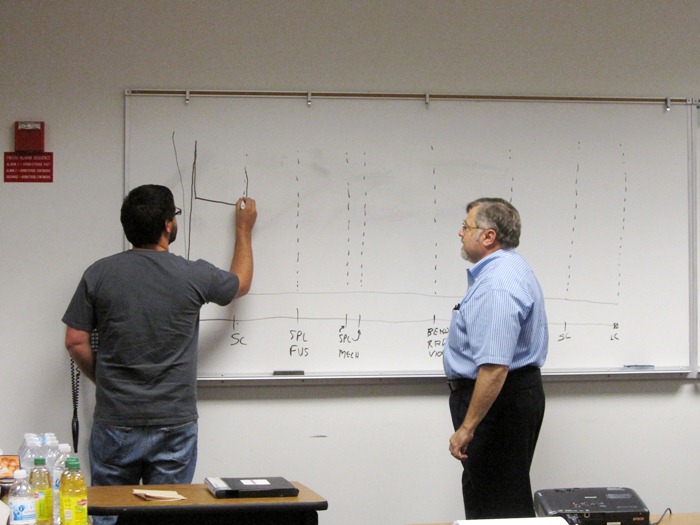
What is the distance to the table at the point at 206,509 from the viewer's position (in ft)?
7.23

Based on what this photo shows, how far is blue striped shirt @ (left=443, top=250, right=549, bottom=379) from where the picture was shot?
2721mm

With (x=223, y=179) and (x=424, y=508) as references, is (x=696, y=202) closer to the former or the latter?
(x=424, y=508)

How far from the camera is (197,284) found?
9.28 feet

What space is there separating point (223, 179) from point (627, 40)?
1747mm

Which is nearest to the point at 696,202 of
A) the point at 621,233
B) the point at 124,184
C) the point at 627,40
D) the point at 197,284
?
the point at 621,233

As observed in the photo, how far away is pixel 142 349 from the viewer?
2.74 metres

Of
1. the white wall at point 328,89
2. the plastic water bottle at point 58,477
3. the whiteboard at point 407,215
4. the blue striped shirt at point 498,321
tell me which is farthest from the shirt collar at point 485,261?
the plastic water bottle at point 58,477

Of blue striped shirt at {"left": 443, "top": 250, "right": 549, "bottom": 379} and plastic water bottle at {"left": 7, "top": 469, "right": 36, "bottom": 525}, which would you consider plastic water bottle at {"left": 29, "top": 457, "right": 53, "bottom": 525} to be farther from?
blue striped shirt at {"left": 443, "top": 250, "right": 549, "bottom": 379}

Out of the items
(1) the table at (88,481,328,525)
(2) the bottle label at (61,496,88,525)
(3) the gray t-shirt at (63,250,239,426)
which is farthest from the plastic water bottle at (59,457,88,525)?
(3) the gray t-shirt at (63,250,239,426)

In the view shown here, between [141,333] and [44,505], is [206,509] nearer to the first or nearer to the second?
[44,505]

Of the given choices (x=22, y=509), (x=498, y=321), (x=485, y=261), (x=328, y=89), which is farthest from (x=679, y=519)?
(x=328, y=89)

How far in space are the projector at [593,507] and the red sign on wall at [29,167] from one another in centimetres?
218

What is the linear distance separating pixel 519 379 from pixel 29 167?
6.49 feet

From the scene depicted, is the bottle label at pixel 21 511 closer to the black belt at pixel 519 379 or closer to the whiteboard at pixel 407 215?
the whiteboard at pixel 407 215
